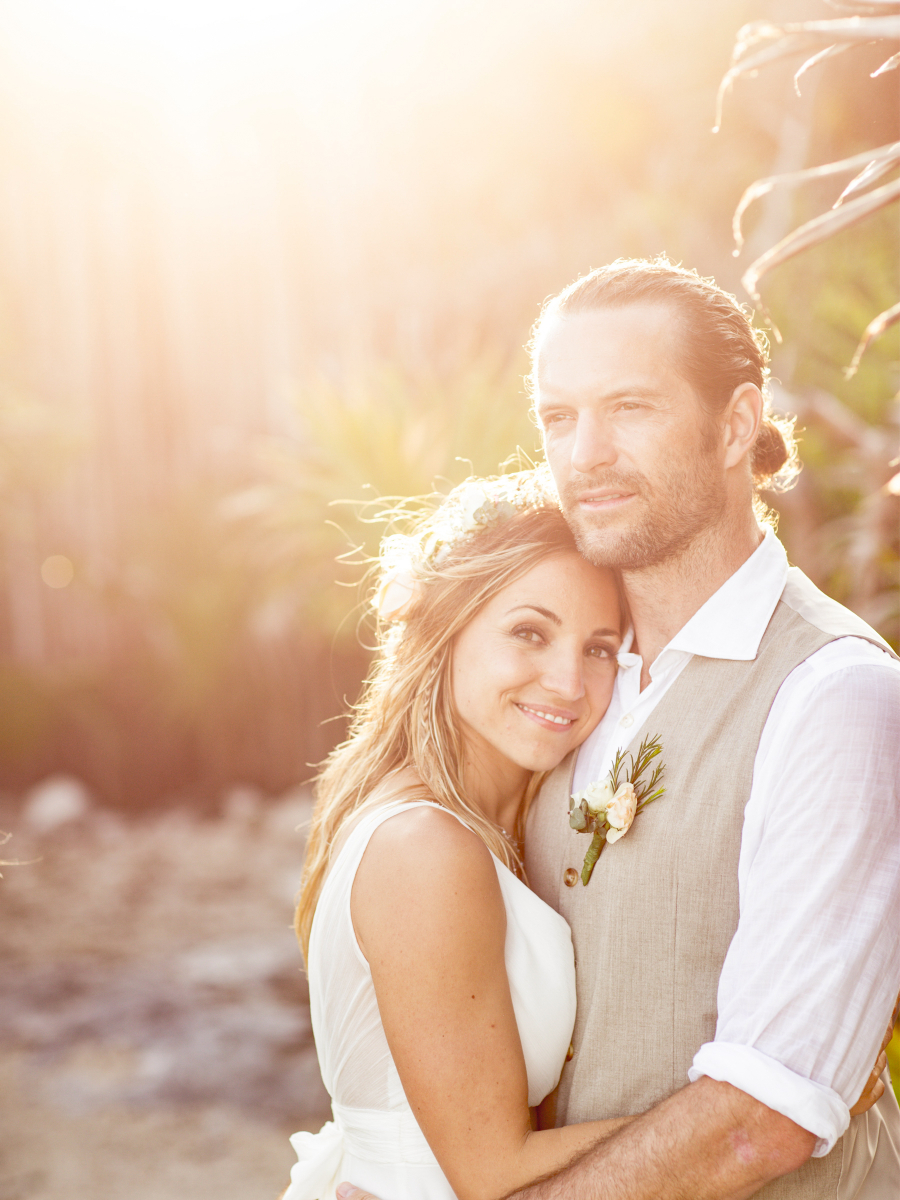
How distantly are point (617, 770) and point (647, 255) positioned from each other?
6.61 meters

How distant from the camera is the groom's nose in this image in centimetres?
180

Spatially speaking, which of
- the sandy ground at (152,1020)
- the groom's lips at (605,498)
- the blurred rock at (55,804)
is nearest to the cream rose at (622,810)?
the groom's lips at (605,498)

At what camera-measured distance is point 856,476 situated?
16.5ft

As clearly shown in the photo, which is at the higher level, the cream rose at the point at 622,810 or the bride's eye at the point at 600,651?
the bride's eye at the point at 600,651

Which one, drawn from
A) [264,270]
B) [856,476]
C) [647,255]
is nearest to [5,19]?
[264,270]

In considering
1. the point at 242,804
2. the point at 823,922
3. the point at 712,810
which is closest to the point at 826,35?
the point at 712,810

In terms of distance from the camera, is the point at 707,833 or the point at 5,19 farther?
the point at 5,19

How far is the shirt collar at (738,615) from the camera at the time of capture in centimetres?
160

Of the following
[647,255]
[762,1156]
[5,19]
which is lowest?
[762,1156]

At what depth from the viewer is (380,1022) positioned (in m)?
1.73

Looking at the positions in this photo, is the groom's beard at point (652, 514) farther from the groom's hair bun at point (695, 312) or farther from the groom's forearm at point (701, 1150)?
the groom's forearm at point (701, 1150)

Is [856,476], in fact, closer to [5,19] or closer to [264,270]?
[264,270]

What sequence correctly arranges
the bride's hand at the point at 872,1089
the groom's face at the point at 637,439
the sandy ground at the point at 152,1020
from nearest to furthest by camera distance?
the bride's hand at the point at 872,1089 < the groom's face at the point at 637,439 < the sandy ground at the point at 152,1020

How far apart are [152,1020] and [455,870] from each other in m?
4.14
